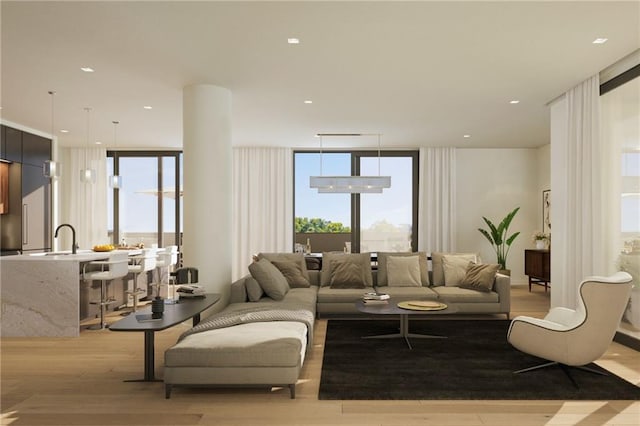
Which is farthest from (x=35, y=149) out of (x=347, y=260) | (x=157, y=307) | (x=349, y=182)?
(x=157, y=307)

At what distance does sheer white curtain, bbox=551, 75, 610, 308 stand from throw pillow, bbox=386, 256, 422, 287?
180cm

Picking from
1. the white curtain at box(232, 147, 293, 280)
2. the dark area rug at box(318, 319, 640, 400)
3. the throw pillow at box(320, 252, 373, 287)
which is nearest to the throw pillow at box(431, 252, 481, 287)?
the throw pillow at box(320, 252, 373, 287)

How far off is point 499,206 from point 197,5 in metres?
8.09

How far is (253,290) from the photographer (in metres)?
5.62

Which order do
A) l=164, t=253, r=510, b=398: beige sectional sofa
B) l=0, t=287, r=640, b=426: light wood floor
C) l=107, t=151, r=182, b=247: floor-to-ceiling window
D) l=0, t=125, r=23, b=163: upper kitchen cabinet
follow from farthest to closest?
l=107, t=151, r=182, b=247: floor-to-ceiling window → l=0, t=125, r=23, b=163: upper kitchen cabinet → l=164, t=253, r=510, b=398: beige sectional sofa → l=0, t=287, r=640, b=426: light wood floor

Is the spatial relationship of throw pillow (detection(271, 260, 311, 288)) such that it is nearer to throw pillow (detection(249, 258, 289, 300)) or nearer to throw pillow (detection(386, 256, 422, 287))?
throw pillow (detection(249, 258, 289, 300))

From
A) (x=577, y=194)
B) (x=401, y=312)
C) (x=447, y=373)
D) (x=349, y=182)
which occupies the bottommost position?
(x=447, y=373)

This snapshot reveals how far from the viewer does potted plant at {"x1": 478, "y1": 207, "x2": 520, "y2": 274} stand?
363 inches

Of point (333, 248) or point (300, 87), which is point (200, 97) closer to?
point (300, 87)

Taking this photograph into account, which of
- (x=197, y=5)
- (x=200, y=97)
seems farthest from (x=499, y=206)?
(x=197, y=5)

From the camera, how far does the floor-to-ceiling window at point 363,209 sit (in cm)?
1008

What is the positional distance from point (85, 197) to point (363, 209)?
19.4 feet

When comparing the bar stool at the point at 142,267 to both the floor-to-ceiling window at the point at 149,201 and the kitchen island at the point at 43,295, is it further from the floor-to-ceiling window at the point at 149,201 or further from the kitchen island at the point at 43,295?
the floor-to-ceiling window at the point at 149,201

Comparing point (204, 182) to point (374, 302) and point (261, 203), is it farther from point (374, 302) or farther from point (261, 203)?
point (261, 203)
